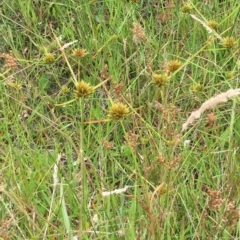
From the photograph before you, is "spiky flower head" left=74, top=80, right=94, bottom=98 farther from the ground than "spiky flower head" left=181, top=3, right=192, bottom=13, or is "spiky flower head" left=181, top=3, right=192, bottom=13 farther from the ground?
"spiky flower head" left=74, top=80, right=94, bottom=98

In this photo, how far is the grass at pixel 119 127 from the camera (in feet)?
4.49

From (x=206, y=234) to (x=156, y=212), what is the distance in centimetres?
17

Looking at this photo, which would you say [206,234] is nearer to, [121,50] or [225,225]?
[225,225]

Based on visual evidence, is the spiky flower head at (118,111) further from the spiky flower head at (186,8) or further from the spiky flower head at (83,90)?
the spiky flower head at (186,8)

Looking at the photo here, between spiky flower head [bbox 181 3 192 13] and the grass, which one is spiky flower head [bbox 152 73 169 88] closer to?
the grass

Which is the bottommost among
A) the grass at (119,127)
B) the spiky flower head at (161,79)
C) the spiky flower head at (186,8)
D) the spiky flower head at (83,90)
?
the grass at (119,127)

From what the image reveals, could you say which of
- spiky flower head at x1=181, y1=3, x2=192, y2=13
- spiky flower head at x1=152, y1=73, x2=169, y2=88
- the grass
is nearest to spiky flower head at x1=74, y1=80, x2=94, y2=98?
the grass

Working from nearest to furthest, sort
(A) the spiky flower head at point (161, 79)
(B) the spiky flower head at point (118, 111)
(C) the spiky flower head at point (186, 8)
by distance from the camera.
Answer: (B) the spiky flower head at point (118, 111), (A) the spiky flower head at point (161, 79), (C) the spiky flower head at point (186, 8)

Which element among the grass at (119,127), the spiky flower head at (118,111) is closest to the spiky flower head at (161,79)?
the grass at (119,127)


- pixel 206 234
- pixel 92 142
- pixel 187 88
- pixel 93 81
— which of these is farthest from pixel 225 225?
pixel 93 81

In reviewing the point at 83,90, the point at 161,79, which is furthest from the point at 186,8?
the point at 83,90

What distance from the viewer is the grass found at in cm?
137

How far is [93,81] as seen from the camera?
2053 millimetres

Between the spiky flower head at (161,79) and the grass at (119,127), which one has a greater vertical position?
the spiky flower head at (161,79)
